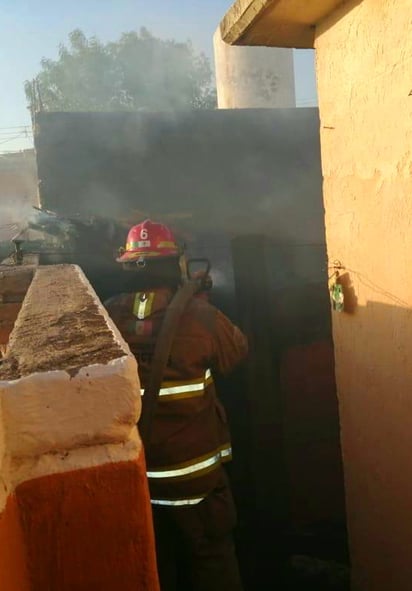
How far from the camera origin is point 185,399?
9.84 ft

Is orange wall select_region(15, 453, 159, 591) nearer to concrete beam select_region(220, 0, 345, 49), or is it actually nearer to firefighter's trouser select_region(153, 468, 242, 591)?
firefighter's trouser select_region(153, 468, 242, 591)

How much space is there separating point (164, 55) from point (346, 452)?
25587 mm

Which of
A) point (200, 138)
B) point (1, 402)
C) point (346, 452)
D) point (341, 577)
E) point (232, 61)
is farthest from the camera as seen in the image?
point (232, 61)

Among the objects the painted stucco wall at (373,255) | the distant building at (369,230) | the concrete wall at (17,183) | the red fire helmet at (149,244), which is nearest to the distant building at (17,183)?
the concrete wall at (17,183)

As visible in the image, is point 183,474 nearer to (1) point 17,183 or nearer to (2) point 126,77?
(2) point 126,77

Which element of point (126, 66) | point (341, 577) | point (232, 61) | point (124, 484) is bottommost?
point (341, 577)

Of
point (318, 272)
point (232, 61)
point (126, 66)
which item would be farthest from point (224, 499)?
point (126, 66)

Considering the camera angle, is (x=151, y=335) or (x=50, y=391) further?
(x=151, y=335)

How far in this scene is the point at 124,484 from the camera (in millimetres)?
1078

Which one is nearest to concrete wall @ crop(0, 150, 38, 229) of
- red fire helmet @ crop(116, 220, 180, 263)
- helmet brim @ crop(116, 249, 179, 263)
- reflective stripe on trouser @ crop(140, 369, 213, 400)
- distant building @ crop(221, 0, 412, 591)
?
red fire helmet @ crop(116, 220, 180, 263)

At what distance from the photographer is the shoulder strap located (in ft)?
9.32

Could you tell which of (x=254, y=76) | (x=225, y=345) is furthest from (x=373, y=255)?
(x=254, y=76)

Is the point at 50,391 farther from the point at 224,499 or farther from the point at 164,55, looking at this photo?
the point at 164,55

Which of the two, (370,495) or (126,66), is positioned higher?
(126,66)
